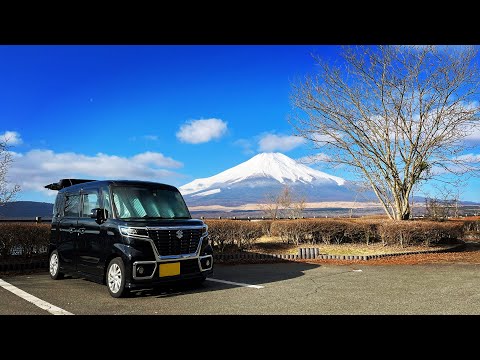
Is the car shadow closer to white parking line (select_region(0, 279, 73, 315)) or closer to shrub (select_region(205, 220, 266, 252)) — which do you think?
white parking line (select_region(0, 279, 73, 315))

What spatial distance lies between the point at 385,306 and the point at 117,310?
3939mm

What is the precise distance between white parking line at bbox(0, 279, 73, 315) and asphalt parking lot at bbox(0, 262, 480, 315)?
16 mm

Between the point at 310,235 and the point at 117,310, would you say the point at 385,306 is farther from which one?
the point at 310,235

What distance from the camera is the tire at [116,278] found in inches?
233

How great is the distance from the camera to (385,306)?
545 cm

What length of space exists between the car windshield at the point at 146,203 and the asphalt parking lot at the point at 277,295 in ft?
4.58

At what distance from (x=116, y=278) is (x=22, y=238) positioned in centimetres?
522

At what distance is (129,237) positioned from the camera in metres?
5.95

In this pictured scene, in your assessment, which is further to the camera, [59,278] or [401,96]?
[401,96]

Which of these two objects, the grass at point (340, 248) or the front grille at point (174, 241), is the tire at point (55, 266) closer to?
the front grille at point (174, 241)

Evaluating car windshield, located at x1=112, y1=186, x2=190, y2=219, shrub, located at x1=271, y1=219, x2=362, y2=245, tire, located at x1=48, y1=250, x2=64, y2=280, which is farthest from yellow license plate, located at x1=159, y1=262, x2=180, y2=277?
shrub, located at x1=271, y1=219, x2=362, y2=245

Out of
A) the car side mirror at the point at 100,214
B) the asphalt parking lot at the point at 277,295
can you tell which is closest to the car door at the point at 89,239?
the car side mirror at the point at 100,214

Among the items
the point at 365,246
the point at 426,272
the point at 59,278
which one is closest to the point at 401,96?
the point at 365,246

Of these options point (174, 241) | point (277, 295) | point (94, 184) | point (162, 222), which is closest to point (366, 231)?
point (277, 295)
